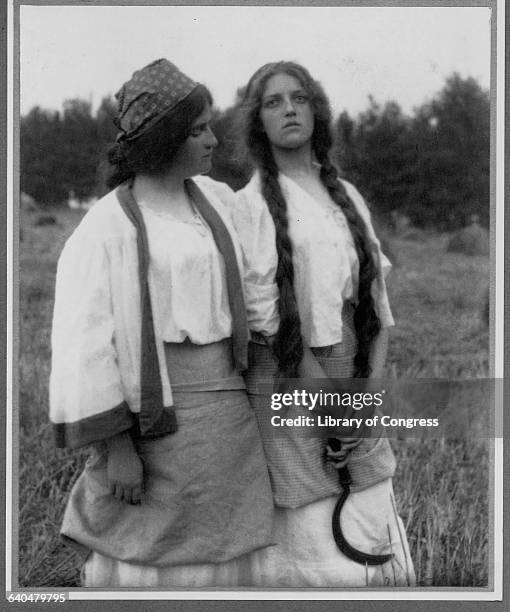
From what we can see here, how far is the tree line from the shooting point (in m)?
2.96

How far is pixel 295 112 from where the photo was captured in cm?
293

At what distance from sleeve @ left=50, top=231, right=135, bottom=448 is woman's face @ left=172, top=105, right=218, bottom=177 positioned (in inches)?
14.2

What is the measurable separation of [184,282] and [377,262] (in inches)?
25.3

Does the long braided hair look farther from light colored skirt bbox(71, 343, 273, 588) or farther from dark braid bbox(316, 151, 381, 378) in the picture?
light colored skirt bbox(71, 343, 273, 588)

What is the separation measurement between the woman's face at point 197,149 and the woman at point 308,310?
12 centimetres

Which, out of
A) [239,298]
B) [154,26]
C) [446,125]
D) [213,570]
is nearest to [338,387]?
[239,298]

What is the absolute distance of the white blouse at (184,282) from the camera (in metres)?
2.80

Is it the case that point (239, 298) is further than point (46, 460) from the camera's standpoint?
No

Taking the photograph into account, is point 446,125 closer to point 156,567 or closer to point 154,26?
point 154,26

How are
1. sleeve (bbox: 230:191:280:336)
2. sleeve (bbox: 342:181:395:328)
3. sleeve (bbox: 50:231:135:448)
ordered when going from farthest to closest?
sleeve (bbox: 342:181:395:328) < sleeve (bbox: 230:191:280:336) < sleeve (bbox: 50:231:135:448)

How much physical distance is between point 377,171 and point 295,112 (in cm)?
33

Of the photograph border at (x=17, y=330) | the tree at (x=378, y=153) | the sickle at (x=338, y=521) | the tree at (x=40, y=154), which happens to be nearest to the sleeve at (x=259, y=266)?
the tree at (x=378, y=153)

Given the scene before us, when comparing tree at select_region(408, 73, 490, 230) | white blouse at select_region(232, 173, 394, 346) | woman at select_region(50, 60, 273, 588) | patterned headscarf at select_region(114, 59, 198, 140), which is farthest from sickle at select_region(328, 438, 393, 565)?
patterned headscarf at select_region(114, 59, 198, 140)

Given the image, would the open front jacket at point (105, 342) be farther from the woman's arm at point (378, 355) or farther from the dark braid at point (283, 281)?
the woman's arm at point (378, 355)
